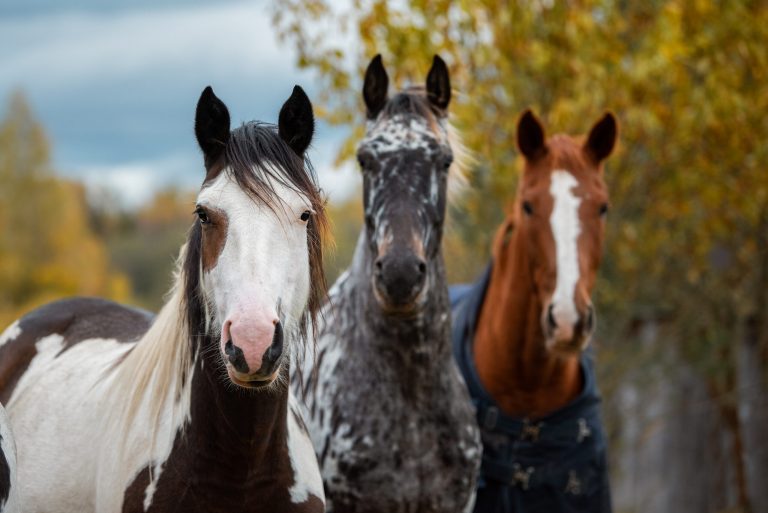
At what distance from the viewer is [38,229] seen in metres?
51.2

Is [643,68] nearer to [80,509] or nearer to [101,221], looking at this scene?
[80,509]

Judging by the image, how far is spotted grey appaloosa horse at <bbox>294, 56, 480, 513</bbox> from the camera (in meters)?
4.26

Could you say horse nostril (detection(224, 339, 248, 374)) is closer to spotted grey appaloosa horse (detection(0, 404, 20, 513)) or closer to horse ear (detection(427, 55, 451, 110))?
spotted grey appaloosa horse (detection(0, 404, 20, 513))

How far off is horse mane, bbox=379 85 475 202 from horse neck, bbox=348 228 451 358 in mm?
567

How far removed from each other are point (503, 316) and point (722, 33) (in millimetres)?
4329

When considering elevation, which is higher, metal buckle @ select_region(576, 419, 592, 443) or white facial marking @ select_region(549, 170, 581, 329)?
white facial marking @ select_region(549, 170, 581, 329)

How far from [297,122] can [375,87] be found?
132cm

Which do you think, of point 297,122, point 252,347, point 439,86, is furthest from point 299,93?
point 439,86

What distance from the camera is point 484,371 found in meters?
5.35

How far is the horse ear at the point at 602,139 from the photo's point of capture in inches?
211

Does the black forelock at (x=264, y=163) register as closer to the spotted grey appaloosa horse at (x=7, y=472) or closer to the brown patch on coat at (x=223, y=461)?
the brown patch on coat at (x=223, y=461)

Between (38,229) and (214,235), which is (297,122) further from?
(38,229)

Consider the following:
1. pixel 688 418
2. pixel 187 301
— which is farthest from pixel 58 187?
pixel 187 301

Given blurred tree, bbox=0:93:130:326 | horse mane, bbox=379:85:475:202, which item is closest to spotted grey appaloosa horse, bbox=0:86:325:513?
horse mane, bbox=379:85:475:202
